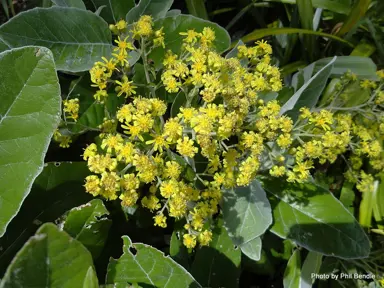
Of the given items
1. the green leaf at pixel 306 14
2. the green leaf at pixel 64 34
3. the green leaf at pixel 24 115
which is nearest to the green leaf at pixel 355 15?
the green leaf at pixel 306 14

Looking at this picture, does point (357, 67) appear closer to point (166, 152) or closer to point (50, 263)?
point (166, 152)

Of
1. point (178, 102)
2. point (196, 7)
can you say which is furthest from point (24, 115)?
point (196, 7)

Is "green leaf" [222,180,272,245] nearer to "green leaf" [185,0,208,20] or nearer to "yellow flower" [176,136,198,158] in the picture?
"yellow flower" [176,136,198,158]

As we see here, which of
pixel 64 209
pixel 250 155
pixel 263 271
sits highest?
pixel 250 155

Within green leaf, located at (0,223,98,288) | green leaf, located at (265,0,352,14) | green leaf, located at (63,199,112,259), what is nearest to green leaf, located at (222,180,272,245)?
green leaf, located at (63,199,112,259)

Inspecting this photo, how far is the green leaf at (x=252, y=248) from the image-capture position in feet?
3.84

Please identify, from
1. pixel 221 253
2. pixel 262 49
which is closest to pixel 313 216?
pixel 221 253

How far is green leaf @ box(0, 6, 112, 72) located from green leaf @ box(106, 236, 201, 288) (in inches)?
19.4

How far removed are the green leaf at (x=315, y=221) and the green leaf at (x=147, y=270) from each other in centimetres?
39

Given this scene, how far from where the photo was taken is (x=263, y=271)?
1463 millimetres

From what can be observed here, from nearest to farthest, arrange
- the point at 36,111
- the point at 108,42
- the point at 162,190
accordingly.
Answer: the point at 36,111 < the point at 162,190 < the point at 108,42

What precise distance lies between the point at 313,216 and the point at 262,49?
0.51 m

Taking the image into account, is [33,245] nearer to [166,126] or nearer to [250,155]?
[166,126]

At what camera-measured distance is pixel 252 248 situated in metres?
1.18
